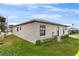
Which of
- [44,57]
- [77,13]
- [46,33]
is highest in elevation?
[77,13]

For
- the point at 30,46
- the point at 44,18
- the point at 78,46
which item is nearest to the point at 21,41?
the point at 30,46

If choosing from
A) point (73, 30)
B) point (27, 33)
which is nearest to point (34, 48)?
point (27, 33)

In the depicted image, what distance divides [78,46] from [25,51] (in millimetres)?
513

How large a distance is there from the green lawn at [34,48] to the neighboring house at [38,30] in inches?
2.4

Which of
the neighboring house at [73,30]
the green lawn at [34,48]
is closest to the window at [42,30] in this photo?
the green lawn at [34,48]

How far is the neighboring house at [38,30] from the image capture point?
10.3 feet

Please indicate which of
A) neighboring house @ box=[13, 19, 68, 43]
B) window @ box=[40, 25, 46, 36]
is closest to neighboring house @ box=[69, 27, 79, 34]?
neighboring house @ box=[13, 19, 68, 43]

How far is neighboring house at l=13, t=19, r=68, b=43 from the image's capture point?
10.3ft

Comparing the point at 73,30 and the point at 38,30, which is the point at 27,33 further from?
the point at 73,30

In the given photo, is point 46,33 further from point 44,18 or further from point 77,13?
point 77,13

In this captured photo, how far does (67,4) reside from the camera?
10.3 feet

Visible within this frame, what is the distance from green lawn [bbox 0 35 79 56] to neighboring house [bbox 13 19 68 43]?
6 centimetres

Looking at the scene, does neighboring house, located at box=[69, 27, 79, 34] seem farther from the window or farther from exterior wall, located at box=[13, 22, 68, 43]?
the window

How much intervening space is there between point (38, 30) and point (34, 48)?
18cm
